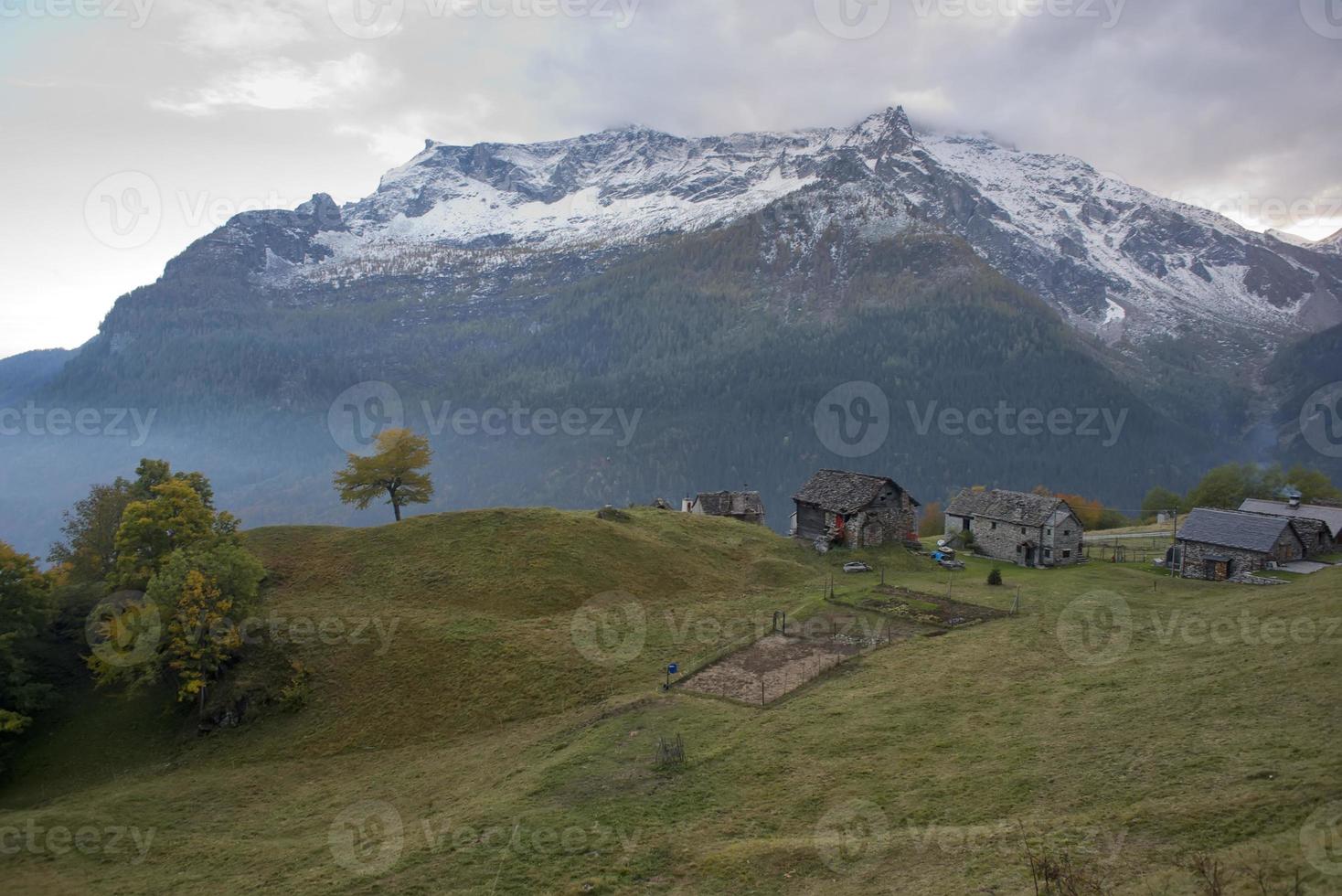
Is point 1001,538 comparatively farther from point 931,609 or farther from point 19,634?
point 19,634

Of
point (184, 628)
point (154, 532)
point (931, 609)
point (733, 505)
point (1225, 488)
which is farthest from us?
point (1225, 488)

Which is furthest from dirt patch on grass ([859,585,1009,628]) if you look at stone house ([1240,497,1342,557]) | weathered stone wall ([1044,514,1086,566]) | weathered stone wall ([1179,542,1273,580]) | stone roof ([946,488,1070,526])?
stone house ([1240,497,1342,557])

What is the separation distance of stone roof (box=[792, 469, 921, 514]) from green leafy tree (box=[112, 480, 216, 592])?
50608 millimetres

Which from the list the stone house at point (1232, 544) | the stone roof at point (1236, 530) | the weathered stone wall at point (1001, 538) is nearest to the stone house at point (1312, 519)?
the stone house at point (1232, 544)

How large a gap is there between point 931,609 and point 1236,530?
A: 1184 inches

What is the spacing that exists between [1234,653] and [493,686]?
36.2 m

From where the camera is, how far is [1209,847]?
58.2ft

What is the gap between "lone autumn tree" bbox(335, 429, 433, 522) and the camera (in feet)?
237

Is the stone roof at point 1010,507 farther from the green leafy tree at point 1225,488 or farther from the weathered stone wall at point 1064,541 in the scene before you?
the green leafy tree at point 1225,488

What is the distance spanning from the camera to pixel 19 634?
148 feet

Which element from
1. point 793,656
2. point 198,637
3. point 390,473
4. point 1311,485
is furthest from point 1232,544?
point 198,637

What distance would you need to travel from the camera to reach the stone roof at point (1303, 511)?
69.8 m

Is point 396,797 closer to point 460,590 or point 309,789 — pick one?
point 309,789

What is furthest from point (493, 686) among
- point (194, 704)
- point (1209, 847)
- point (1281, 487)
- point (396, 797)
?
point (1281, 487)
